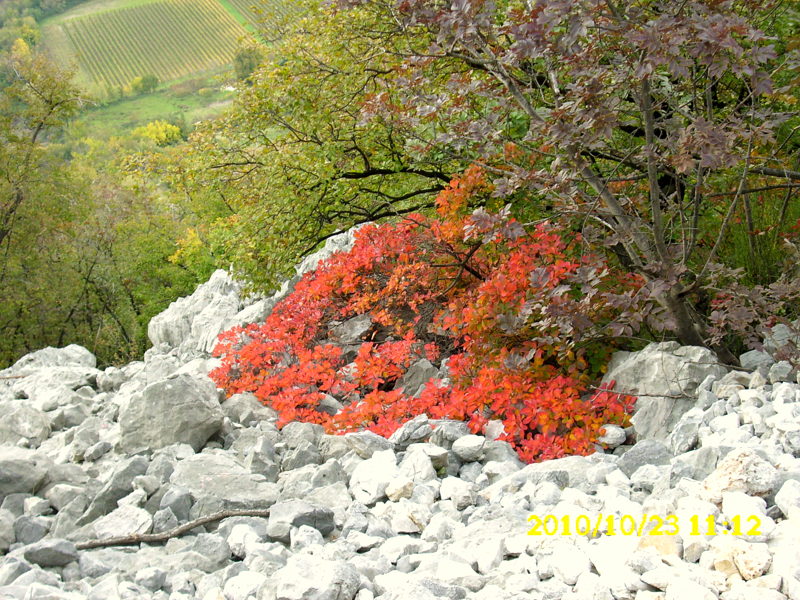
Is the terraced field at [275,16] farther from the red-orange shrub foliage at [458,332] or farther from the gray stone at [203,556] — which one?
the gray stone at [203,556]

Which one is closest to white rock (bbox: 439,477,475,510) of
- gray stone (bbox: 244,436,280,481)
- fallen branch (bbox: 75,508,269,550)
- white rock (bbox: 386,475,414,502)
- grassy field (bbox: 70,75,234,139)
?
white rock (bbox: 386,475,414,502)

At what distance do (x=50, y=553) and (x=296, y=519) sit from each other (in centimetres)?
108

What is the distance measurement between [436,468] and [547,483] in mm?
846

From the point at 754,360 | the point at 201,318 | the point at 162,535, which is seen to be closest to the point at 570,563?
the point at 162,535

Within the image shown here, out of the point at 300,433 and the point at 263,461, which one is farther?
the point at 300,433

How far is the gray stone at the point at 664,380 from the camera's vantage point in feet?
13.9

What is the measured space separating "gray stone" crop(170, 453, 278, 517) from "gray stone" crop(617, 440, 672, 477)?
1.86 m

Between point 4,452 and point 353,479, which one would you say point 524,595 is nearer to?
point 353,479

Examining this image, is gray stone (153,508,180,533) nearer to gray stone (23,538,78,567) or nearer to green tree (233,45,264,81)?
A: gray stone (23,538,78,567)

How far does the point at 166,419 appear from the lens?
505cm

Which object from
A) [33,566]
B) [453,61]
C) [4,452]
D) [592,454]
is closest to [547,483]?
[592,454]

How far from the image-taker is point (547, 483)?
11.3ft

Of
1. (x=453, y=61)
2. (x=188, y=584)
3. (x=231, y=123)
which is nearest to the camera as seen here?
(x=188, y=584)

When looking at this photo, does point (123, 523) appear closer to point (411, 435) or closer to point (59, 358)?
point (411, 435)
